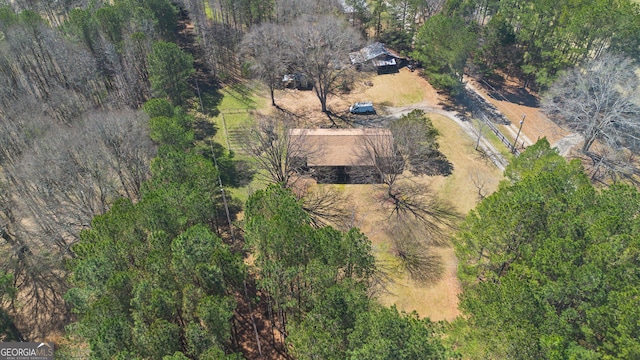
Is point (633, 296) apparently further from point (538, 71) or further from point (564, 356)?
point (538, 71)

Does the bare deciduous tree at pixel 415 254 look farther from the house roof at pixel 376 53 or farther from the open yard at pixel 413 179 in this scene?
the house roof at pixel 376 53

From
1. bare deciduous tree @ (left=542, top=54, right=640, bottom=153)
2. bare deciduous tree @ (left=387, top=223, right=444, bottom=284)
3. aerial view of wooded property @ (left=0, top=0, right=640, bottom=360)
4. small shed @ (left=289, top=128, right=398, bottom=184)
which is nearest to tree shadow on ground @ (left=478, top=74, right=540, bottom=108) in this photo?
aerial view of wooded property @ (left=0, top=0, right=640, bottom=360)

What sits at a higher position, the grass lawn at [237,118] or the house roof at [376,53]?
the house roof at [376,53]

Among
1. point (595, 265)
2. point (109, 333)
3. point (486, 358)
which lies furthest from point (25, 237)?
point (595, 265)

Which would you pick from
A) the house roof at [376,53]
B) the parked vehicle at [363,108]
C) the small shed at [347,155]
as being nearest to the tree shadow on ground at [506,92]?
the house roof at [376,53]

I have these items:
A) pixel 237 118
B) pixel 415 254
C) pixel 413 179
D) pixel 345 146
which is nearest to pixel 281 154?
pixel 345 146
